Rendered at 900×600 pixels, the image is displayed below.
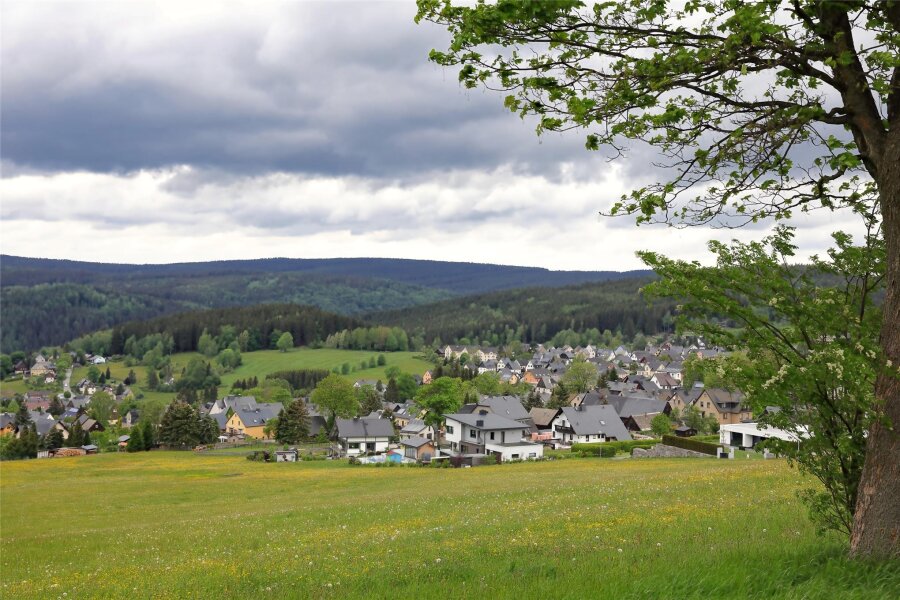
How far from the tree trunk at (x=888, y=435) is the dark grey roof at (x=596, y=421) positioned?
8958cm

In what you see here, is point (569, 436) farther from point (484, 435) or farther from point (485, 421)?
point (484, 435)

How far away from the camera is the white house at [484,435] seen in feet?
260

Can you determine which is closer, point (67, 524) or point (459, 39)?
point (459, 39)

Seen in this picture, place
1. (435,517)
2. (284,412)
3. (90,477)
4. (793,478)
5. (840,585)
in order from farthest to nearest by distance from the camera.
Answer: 1. (284,412)
2. (90,477)
3. (793,478)
4. (435,517)
5. (840,585)

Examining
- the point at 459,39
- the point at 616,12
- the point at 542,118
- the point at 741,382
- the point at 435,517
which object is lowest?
the point at 435,517

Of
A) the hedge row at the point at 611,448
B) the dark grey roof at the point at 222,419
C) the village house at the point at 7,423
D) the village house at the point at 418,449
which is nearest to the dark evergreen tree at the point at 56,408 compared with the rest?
the village house at the point at 7,423

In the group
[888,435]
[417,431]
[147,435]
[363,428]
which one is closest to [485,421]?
[363,428]

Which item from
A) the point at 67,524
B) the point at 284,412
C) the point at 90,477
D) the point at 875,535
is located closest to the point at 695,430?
the point at 284,412

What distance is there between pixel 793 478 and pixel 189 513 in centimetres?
2717

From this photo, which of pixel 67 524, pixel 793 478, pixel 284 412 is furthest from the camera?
pixel 284 412

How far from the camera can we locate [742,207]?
824 centimetres

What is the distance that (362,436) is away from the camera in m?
96.8

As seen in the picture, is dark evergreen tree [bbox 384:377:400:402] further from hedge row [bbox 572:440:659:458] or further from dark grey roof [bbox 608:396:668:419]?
hedge row [bbox 572:440:659:458]

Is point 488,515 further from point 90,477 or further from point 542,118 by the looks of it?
point 90,477
